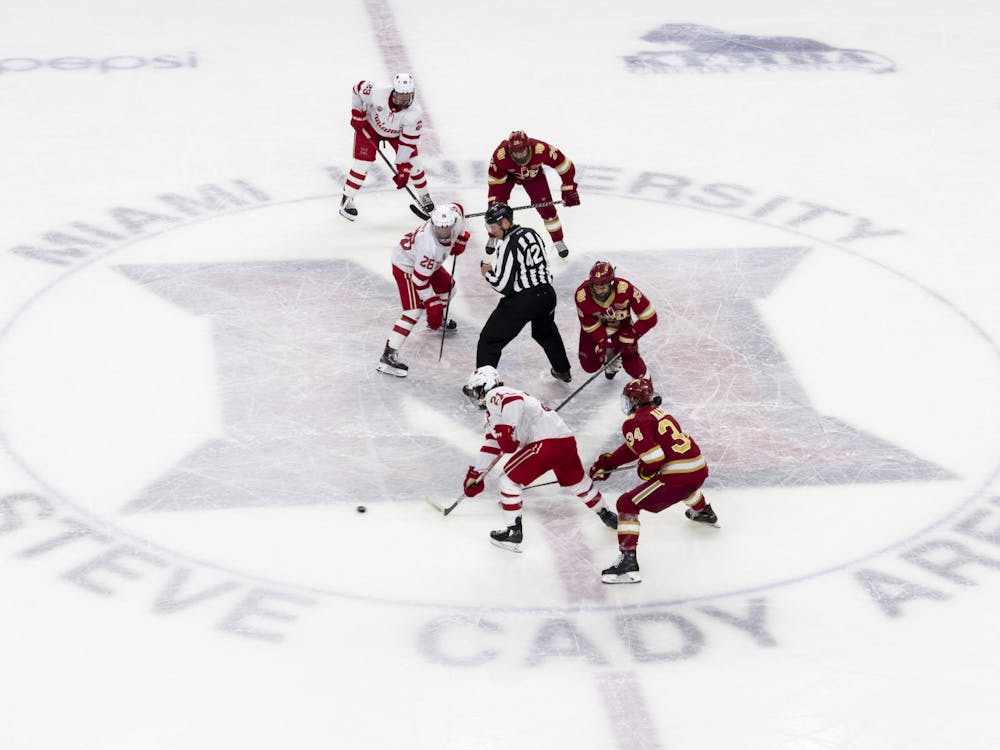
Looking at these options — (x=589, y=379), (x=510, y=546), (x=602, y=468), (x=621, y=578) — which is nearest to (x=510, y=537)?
(x=510, y=546)

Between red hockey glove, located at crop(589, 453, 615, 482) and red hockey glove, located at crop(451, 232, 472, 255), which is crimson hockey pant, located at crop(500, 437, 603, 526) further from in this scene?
red hockey glove, located at crop(451, 232, 472, 255)

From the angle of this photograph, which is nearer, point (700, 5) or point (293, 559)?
point (293, 559)

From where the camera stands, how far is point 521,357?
818 centimetres

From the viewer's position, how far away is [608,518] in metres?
6.64

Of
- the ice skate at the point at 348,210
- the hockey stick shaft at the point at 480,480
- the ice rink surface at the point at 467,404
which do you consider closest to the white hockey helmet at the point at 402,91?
the ice skate at the point at 348,210

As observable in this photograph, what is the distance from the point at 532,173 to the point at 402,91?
0.96m

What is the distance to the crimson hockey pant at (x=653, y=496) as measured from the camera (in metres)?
6.29

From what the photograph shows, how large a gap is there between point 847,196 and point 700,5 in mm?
4372

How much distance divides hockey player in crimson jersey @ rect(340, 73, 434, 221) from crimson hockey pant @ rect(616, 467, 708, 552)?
3.73 meters

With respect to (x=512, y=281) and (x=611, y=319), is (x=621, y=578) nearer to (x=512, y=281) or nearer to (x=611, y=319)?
(x=611, y=319)

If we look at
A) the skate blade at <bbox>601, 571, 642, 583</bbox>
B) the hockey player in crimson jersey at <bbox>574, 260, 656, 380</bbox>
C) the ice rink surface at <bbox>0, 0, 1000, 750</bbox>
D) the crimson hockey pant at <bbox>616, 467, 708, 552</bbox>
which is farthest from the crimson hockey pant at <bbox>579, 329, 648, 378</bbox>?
the skate blade at <bbox>601, 571, 642, 583</bbox>

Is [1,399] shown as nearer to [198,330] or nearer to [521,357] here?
[198,330]

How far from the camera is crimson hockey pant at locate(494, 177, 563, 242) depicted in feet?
30.0

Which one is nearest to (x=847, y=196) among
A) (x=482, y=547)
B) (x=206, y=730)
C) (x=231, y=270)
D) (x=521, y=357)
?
(x=521, y=357)
